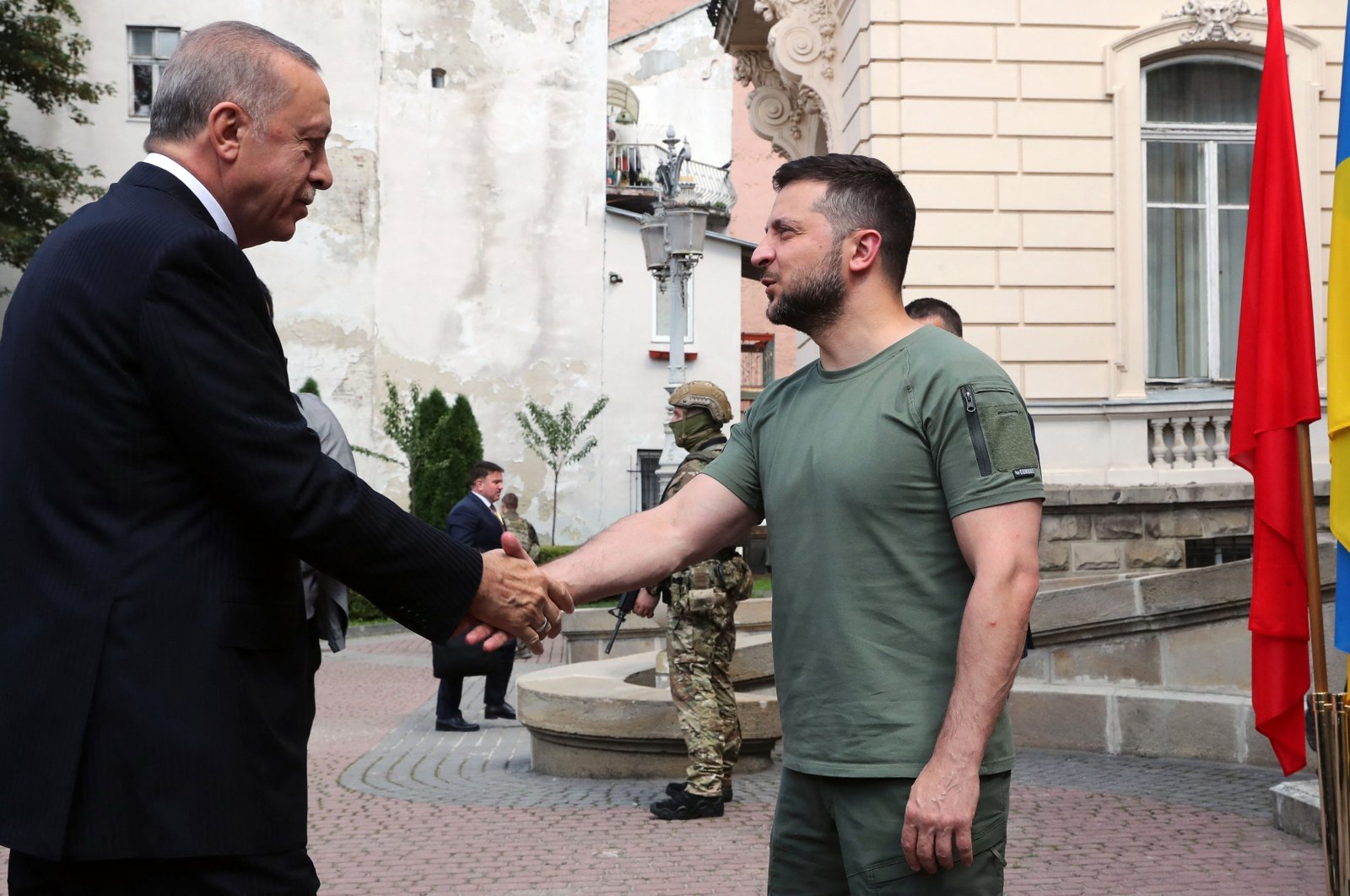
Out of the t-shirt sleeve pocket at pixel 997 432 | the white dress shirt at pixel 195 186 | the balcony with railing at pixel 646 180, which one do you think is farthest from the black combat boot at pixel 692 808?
the balcony with railing at pixel 646 180

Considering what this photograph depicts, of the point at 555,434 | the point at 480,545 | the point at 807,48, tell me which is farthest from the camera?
the point at 555,434

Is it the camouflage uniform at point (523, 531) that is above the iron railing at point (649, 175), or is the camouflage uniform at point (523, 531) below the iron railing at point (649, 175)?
below

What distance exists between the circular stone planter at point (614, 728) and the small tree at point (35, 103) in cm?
2036

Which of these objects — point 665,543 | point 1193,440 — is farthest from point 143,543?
point 1193,440

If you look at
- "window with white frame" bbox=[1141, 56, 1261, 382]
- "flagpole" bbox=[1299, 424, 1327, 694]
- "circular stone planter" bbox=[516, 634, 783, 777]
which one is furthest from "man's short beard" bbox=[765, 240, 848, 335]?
"window with white frame" bbox=[1141, 56, 1261, 382]

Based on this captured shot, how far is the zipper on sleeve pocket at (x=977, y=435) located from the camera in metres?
2.98

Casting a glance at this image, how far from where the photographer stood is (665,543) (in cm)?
357

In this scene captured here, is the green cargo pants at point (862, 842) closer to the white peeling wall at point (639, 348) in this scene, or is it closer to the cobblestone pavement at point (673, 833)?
the cobblestone pavement at point (673, 833)

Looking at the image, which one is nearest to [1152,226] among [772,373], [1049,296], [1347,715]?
[1049,296]

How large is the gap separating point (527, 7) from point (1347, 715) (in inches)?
1191

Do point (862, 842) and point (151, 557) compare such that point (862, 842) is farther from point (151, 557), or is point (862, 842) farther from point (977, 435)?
point (151, 557)

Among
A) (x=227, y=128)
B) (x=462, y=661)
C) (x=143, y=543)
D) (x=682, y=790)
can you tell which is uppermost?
(x=227, y=128)

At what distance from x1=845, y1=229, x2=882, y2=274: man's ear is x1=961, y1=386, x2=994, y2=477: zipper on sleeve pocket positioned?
1.41ft

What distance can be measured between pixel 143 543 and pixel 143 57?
103ft
